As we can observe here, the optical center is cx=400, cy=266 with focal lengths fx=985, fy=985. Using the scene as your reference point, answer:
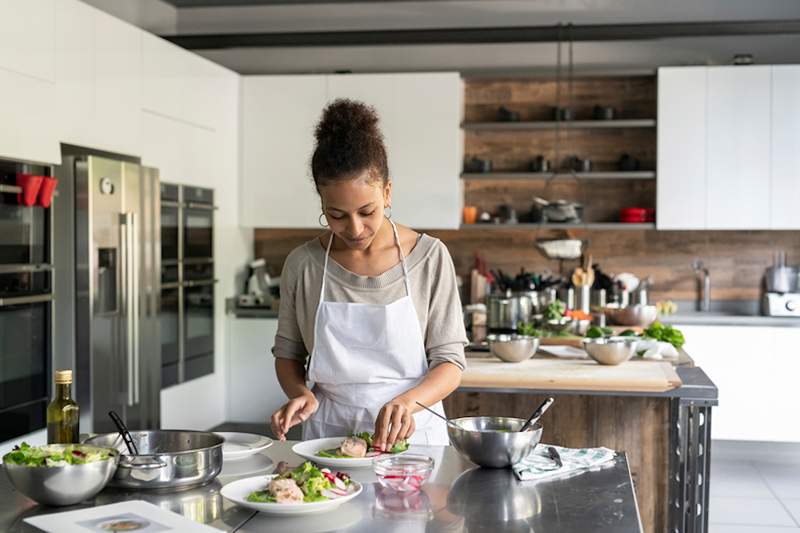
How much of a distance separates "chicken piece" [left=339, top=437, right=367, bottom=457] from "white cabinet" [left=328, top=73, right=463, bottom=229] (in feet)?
15.5

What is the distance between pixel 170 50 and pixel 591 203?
320 cm

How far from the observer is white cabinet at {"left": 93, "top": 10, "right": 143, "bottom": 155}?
4965mm

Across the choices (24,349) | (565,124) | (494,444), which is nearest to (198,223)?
(24,349)

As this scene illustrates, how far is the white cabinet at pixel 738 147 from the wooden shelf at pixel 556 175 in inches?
18.0

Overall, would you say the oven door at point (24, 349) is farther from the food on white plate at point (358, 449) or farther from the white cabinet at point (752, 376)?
the white cabinet at point (752, 376)

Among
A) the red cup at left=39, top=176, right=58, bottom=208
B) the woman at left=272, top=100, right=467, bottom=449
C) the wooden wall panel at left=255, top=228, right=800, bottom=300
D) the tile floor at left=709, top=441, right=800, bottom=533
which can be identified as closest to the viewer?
the woman at left=272, top=100, right=467, bottom=449

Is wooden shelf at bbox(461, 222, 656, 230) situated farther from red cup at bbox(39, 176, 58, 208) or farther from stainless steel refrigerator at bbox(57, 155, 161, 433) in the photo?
red cup at bbox(39, 176, 58, 208)

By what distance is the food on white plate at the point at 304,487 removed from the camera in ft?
5.82

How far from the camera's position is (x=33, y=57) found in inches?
172

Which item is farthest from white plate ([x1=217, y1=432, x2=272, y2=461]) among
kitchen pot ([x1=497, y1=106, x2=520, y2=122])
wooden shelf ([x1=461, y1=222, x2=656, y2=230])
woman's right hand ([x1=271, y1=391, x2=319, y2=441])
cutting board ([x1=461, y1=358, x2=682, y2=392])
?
kitchen pot ([x1=497, y1=106, x2=520, y2=122])

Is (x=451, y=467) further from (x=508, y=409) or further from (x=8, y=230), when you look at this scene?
(x=8, y=230)

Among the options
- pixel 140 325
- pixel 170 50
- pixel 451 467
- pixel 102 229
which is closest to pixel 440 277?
pixel 451 467

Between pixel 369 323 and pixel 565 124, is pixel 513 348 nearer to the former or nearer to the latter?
pixel 369 323

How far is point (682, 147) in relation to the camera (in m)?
6.63
